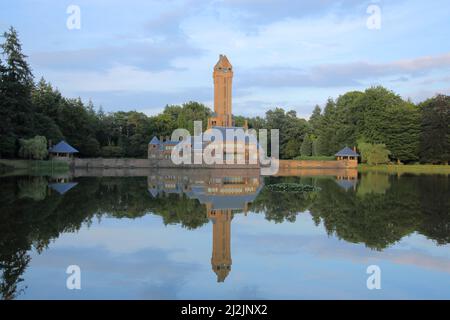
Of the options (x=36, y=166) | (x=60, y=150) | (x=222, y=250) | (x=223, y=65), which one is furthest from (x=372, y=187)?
(x=223, y=65)

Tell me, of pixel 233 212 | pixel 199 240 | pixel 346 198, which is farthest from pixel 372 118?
pixel 199 240

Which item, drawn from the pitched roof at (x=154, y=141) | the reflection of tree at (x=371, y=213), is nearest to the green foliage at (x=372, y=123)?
the pitched roof at (x=154, y=141)

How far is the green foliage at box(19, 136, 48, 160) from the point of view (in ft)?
150

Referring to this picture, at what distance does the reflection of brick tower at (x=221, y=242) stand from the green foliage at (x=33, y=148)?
117 ft

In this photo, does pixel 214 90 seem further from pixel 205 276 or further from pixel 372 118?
pixel 205 276

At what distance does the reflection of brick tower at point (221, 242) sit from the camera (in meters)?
7.64

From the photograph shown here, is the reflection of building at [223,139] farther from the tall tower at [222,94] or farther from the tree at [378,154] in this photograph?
the tree at [378,154]

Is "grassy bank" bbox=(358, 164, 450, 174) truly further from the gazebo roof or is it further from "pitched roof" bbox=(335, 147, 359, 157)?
the gazebo roof

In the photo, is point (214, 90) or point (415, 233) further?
point (214, 90)

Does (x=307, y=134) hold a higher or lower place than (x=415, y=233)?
higher

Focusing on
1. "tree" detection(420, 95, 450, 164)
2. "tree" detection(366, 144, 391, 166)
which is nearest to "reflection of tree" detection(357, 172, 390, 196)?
"tree" detection(366, 144, 391, 166)

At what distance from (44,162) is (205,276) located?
45.4 meters

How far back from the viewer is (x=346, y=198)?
1994cm

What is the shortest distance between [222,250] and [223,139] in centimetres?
5165
